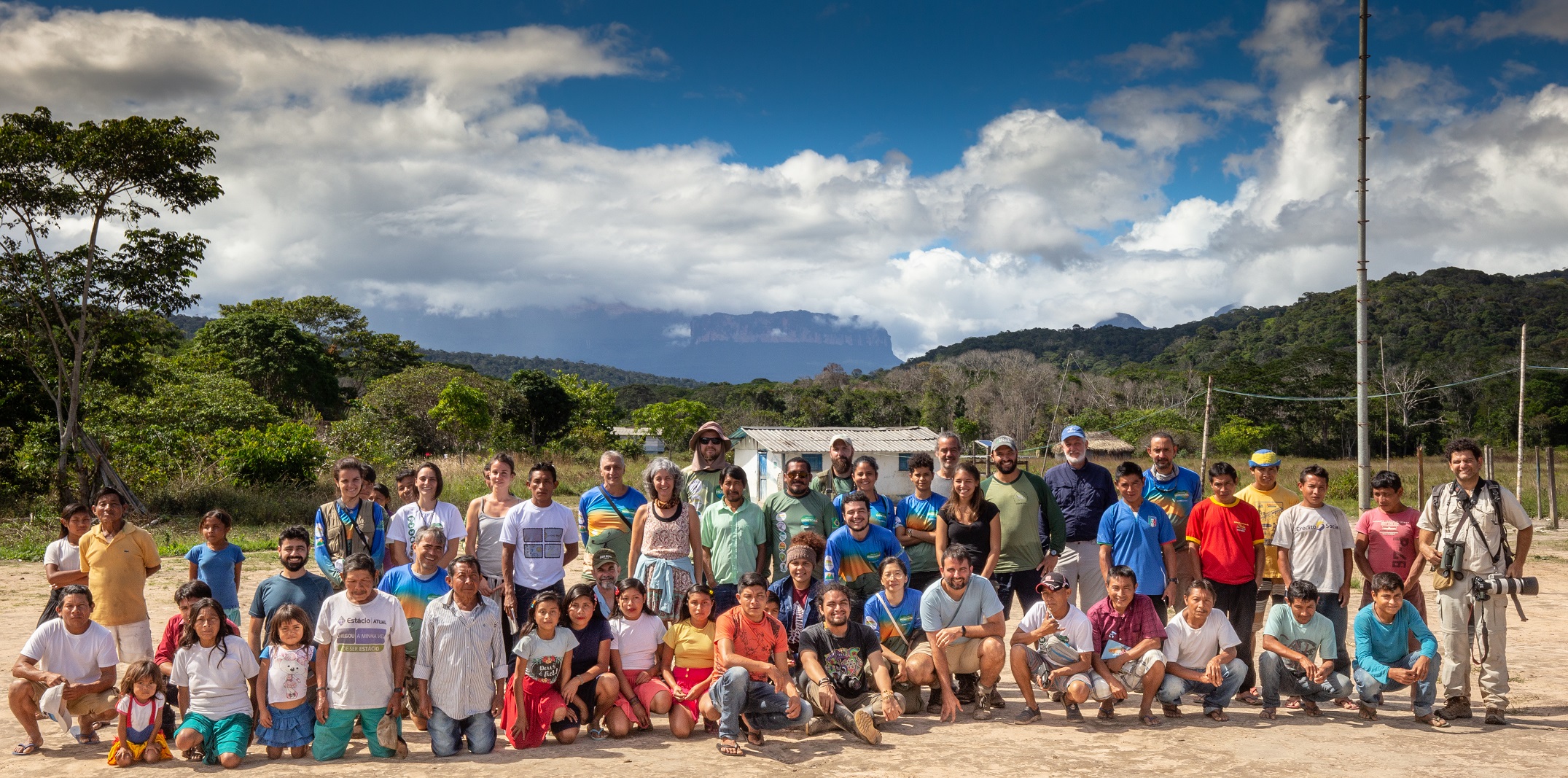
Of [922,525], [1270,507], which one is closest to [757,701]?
[922,525]

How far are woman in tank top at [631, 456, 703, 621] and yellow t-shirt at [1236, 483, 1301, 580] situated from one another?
3.73 meters

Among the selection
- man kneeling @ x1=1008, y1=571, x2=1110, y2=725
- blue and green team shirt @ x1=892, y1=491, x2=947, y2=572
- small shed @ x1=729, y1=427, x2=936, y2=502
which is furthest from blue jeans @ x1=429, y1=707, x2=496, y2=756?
small shed @ x1=729, y1=427, x2=936, y2=502

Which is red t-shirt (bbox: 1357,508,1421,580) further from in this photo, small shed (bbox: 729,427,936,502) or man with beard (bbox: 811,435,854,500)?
small shed (bbox: 729,427,936,502)

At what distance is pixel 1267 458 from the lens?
668cm

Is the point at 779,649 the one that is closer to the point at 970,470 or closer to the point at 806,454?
the point at 970,470

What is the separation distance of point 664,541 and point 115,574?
3.55 meters

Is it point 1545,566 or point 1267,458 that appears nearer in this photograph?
point 1267,458

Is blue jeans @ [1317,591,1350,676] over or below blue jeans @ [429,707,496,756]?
over

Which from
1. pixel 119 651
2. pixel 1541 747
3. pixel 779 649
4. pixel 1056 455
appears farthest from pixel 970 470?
pixel 1056 455

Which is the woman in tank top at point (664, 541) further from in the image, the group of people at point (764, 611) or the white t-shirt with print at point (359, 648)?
the white t-shirt with print at point (359, 648)

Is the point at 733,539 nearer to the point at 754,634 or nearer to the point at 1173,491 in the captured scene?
the point at 754,634

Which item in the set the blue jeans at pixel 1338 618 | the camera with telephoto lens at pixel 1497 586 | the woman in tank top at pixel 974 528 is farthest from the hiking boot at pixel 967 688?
the camera with telephoto lens at pixel 1497 586

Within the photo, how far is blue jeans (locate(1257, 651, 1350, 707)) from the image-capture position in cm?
607

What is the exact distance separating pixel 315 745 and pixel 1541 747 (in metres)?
6.80
